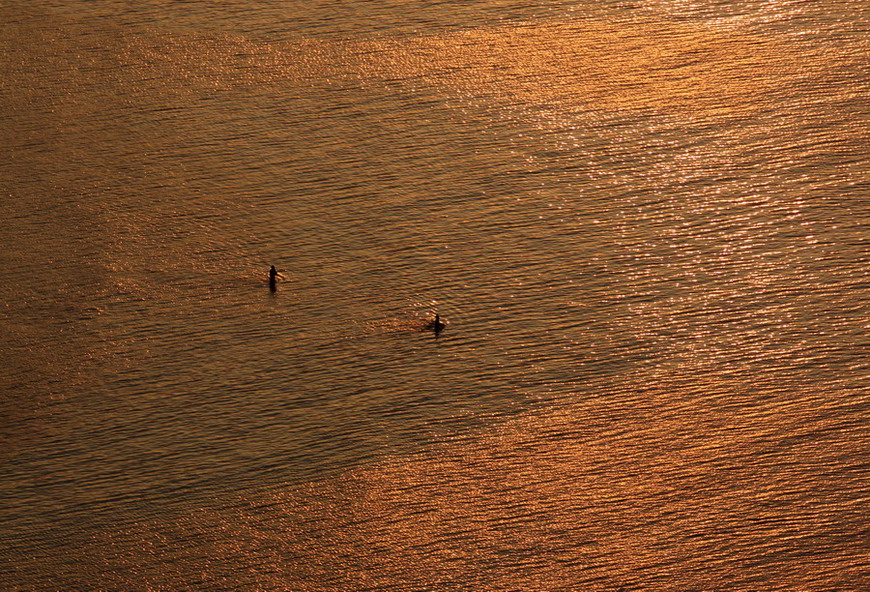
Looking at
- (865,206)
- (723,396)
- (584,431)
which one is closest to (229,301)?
(584,431)

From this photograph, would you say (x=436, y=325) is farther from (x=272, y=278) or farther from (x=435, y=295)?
(x=272, y=278)

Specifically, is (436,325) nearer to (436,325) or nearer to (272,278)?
(436,325)

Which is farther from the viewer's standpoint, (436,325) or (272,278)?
(272,278)

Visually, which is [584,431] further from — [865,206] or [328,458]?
[865,206]

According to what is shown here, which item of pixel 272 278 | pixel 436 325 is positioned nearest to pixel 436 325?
pixel 436 325

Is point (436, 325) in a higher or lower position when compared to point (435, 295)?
lower

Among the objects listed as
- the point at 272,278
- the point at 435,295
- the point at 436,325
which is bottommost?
the point at 436,325

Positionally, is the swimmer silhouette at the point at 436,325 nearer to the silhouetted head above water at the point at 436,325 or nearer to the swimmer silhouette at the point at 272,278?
the silhouetted head above water at the point at 436,325
